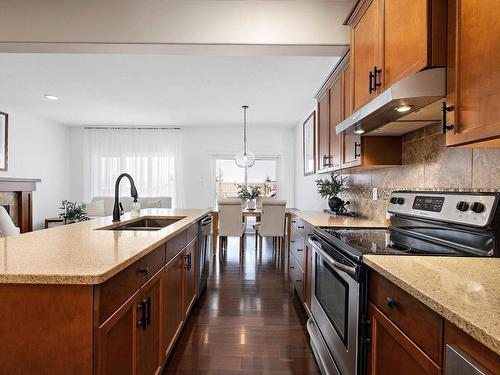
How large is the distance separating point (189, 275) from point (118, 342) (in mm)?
1308

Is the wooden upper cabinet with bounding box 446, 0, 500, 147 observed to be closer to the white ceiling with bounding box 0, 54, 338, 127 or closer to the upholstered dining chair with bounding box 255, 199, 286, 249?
the white ceiling with bounding box 0, 54, 338, 127

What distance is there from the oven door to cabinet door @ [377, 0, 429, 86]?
3.07ft

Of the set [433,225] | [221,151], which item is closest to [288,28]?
[433,225]

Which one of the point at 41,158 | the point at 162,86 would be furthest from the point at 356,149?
the point at 41,158

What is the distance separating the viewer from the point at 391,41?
1.52 metres

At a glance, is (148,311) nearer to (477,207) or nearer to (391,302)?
(391,302)

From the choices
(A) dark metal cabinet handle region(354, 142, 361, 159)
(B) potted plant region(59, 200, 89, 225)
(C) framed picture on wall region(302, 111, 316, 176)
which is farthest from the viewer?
(B) potted plant region(59, 200, 89, 225)

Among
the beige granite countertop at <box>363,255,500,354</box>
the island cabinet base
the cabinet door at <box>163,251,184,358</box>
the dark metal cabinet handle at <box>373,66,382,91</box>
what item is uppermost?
the dark metal cabinet handle at <box>373,66,382,91</box>

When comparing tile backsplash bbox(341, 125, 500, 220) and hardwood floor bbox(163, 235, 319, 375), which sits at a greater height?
tile backsplash bbox(341, 125, 500, 220)

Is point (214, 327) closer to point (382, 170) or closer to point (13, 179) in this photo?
point (382, 170)

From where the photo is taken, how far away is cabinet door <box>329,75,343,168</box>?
249cm

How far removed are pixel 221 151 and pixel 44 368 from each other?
604 cm

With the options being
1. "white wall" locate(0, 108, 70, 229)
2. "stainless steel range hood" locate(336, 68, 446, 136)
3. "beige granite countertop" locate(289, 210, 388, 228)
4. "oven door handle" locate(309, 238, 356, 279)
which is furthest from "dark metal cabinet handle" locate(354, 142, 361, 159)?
"white wall" locate(0, 108, 70, 229)

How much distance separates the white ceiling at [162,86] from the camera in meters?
3.32
